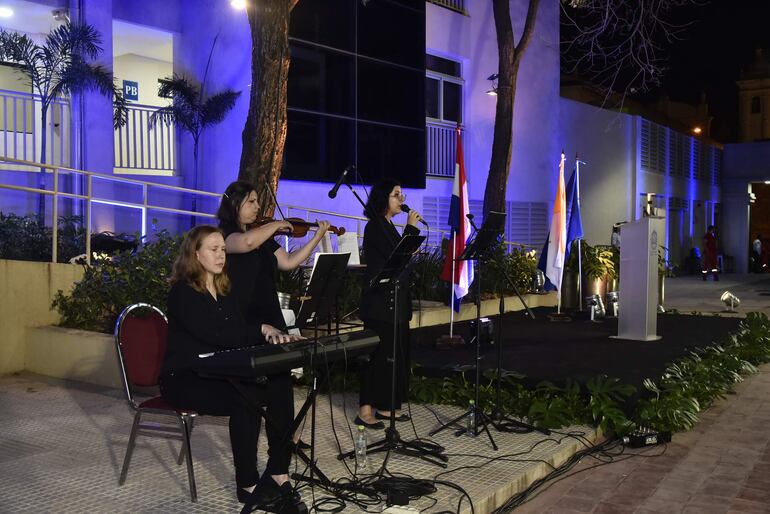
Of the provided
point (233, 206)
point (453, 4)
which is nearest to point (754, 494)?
point (233, 206)

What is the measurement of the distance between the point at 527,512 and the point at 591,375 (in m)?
2.60

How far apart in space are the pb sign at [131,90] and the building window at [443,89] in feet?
20.5

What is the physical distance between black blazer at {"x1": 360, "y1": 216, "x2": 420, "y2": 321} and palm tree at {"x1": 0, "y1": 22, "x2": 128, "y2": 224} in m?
8.14

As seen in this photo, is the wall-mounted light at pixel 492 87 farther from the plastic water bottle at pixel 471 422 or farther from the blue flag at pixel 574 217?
the plastic water bottle at pixel 471 422

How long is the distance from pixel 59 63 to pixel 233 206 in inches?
379

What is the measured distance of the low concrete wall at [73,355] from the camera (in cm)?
779

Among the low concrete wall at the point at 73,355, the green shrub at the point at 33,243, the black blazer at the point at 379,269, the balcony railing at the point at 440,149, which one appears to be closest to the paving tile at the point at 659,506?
the black blazer at the point at 379,269

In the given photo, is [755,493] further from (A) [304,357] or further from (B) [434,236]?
(B) [434,236]

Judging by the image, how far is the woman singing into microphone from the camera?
6020mm

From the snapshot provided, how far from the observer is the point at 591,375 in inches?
283

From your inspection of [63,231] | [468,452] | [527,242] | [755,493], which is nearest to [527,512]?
[468,452]

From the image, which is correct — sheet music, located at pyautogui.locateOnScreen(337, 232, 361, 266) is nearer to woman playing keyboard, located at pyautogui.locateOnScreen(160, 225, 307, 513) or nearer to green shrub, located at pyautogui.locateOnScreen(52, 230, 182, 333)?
green shrub, located at pyautogui.locateOnScreen(52, 230, 182, 333)

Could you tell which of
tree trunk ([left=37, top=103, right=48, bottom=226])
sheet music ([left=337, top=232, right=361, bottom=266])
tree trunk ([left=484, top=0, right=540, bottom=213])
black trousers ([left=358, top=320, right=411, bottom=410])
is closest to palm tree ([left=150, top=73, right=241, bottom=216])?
tree trunk ([left=37, top=103, right=48, bottom=226])

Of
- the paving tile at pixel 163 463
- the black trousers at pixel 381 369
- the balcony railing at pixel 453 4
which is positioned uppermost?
the balcony railing at pixel 453 4
